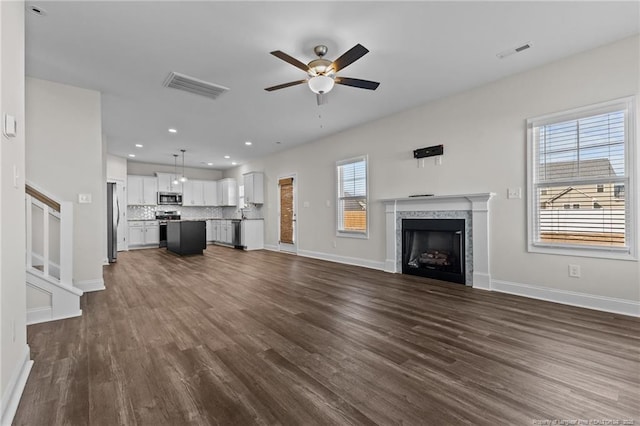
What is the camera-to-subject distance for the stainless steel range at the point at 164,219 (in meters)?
9.20

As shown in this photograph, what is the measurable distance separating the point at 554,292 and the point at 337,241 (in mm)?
3756

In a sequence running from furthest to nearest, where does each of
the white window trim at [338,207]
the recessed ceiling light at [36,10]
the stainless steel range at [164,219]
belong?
1. the stainless steel range at [164,219]
2. the white window trim at [338,207]
3. the recessed ceiling light at [36,10]

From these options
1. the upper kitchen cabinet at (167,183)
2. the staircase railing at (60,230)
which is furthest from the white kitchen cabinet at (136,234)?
the staircase railing at (60,230)

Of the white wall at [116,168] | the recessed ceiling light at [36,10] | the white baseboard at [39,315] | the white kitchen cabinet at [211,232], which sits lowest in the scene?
the white baseboard at [39,315]

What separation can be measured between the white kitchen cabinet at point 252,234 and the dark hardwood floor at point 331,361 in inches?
185

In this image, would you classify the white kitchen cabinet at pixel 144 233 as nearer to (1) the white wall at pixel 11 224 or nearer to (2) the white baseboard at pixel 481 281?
(1) the white wall at pixel 11 224

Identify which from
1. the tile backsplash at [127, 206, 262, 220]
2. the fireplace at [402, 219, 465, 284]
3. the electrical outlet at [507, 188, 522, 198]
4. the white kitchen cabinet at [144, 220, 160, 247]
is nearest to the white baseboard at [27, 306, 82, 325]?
the fireplace at [402, 219, 465, 284]

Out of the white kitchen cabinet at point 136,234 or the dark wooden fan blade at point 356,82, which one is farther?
the white kitchen cabinet at point 136,234

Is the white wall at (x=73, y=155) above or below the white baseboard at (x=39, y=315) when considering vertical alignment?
above

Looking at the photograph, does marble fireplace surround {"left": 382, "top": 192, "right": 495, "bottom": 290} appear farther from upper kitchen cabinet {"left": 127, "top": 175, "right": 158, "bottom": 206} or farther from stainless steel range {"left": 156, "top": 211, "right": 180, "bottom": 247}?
upper kitchen cabinet {"left": 127, "top": 175, "right": 158, "bottom": 206}

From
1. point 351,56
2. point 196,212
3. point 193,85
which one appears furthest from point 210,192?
point 351,56

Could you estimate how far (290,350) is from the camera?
7.16 ft

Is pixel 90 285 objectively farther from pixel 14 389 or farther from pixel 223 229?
pixel 223 229

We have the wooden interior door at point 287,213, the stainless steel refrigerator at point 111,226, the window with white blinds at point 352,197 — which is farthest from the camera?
the wooden interior door at point 287,213
